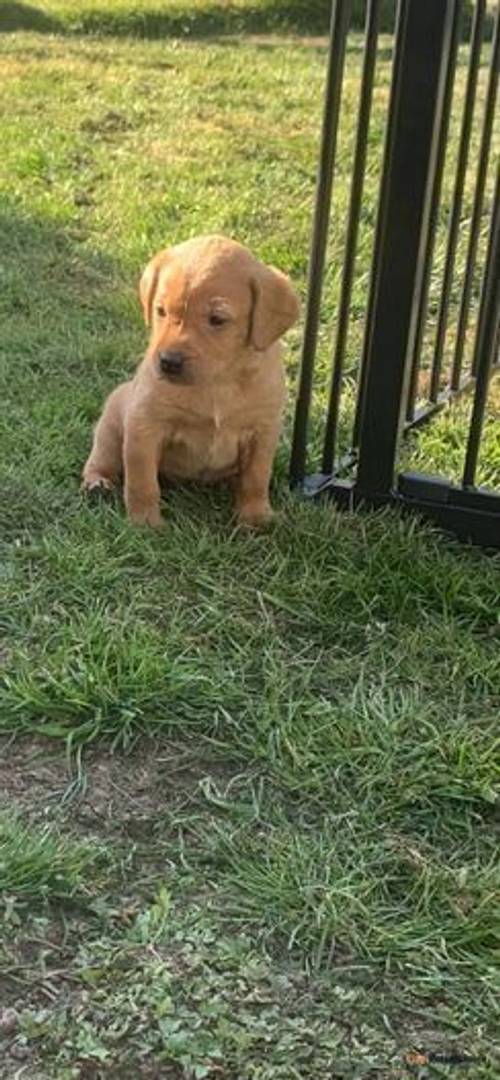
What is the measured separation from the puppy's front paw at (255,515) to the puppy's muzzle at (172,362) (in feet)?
1.47

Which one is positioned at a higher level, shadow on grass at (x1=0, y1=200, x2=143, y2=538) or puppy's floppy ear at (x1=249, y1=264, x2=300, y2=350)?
puppy's floppy ear at (x1=249, y1=264, x2=300, y2=350)

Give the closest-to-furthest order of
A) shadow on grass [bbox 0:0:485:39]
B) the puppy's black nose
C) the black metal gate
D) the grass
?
the grass, the puppy's black nose, the black metal gate, shadow on grass [bbox 0:0:485:39]

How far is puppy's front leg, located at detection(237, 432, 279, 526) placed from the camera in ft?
11.5

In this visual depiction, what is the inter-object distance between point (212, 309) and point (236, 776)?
1.14 meters

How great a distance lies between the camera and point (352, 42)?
1048cm

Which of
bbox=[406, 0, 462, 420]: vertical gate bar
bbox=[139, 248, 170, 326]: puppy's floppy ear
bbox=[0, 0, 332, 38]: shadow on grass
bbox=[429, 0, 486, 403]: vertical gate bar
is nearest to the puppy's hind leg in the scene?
bbox=[139, 248, 170, 326]: puppy's floppy ear

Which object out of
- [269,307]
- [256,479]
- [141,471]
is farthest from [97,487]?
[269,307]

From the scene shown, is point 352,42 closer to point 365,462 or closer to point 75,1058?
point 365,462

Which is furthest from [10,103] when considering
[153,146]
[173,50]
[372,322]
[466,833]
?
[466,833]

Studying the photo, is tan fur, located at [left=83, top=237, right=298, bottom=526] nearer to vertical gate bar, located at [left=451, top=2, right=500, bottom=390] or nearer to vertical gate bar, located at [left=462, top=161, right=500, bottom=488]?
vertical gate bar, located at [left=462, top=161, right=500, bottom=488]

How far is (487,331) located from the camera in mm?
3480

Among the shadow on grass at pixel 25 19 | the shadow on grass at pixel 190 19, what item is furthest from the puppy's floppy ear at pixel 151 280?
the shadow on grass at pixel 25 19

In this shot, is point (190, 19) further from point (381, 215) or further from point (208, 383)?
point (208, 383)

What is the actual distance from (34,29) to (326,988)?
10.3 meters
